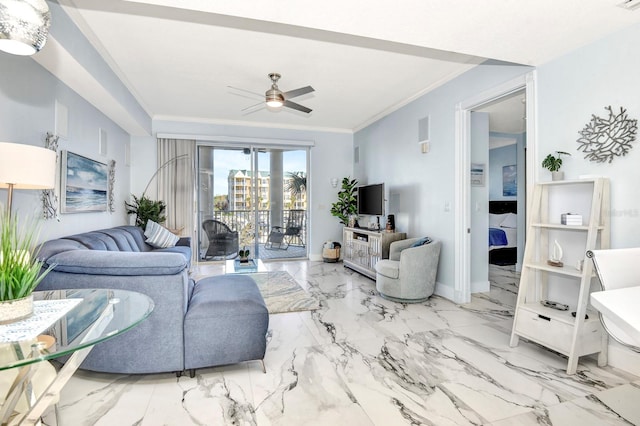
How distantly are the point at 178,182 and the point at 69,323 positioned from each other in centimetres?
490

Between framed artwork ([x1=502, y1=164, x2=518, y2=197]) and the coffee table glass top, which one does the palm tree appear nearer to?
framed artwork ([x1=502, y1=164, x2=518, y2=197])

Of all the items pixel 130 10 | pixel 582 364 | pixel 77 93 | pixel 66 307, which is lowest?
pixel 582 364

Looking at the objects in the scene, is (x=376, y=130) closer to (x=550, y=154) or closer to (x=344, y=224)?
(x=344, y=224)

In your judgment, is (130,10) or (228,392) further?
(130,10)

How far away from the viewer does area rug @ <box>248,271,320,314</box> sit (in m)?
3.52

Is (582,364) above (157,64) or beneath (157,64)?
beneath

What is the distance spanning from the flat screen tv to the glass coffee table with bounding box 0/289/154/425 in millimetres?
3849

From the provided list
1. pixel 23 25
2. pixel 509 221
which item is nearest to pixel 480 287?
pixel 509 221

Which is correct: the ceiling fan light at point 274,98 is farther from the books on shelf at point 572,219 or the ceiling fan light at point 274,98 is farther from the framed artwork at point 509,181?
the framed artwork at point 509,181

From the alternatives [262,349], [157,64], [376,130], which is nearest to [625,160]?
[262,349]

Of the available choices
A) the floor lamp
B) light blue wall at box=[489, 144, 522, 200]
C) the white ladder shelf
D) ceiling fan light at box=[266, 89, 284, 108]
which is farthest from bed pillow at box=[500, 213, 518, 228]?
the floor lamp

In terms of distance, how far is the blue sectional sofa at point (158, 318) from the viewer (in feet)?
6.31

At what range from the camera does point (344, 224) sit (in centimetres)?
650

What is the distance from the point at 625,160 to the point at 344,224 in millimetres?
4578
